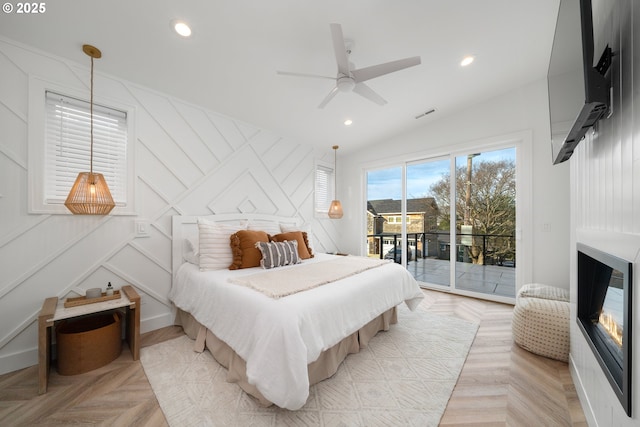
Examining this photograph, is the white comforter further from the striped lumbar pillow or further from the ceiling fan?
the ceiling fan

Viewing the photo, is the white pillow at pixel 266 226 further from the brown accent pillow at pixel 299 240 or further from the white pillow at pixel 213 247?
the white pillow at pixel 213 247

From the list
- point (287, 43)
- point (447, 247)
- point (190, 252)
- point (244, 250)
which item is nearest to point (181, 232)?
point (190, 252)

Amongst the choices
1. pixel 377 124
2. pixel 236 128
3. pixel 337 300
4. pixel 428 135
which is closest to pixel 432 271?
pixel 428 135

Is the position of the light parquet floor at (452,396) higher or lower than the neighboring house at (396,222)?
lower

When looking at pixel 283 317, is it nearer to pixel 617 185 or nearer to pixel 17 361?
pixel 617 185

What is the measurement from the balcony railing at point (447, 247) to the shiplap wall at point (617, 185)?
215 cm

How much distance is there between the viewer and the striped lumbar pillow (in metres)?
2.52

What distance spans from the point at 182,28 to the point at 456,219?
4052mm

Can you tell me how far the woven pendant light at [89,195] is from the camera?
1.88m

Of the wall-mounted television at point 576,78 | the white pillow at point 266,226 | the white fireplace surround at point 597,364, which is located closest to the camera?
the white fireplace surround at point 597,364

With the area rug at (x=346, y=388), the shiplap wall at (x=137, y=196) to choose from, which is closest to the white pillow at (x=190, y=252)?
the shiplap wall at (x=137, y=196)

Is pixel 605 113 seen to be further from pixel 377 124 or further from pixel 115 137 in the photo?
pixel 115 137

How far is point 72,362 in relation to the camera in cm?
177

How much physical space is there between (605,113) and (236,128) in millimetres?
3339
